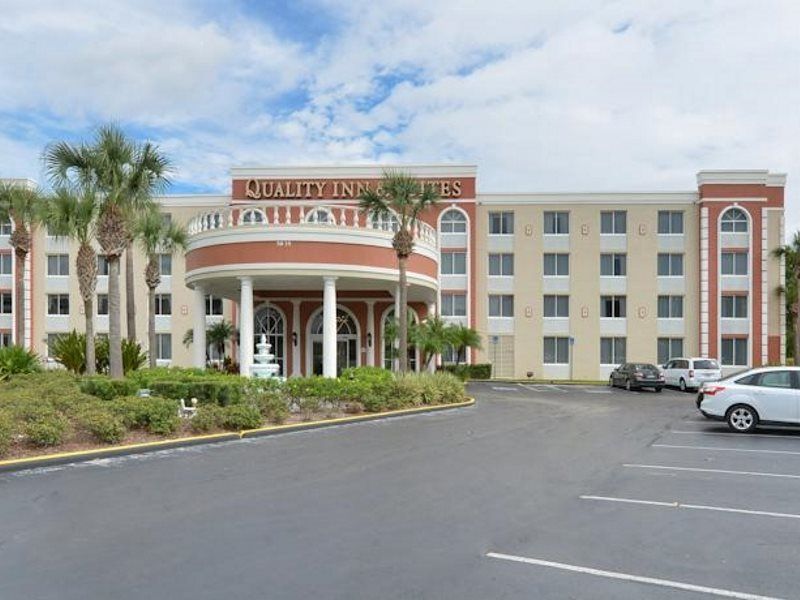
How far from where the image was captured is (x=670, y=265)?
4194 cm

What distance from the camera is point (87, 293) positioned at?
24391mm

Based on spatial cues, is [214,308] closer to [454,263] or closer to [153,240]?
[153,240]

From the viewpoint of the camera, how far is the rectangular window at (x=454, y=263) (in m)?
42.1

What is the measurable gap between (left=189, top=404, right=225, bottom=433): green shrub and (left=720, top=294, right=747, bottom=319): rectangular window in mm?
35241

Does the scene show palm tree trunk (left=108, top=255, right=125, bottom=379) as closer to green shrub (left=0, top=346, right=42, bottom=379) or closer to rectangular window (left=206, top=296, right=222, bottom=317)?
green shrub (left=0, top=346, right=42, bottom=379)

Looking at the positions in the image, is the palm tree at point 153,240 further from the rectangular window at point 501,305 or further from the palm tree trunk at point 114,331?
the rectangular window at point 501,305

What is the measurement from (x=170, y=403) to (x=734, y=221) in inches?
1469

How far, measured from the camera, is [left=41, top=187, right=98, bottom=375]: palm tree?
76.8ft

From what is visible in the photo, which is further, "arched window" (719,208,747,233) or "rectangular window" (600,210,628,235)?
"rectangular window" (600,210,628,235)

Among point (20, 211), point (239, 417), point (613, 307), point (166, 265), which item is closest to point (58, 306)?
point (166, 265)

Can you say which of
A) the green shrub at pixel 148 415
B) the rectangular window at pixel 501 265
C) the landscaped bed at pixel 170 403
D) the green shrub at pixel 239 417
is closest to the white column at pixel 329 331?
the landscaped bed at pixel 170 403

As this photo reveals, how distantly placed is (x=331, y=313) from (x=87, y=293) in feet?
29.7

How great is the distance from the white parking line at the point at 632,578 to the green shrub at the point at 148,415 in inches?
337

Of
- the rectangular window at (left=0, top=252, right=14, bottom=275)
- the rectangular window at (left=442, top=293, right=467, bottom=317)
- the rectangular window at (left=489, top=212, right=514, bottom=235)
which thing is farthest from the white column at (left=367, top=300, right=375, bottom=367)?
the rectangular window at (left=0, top=252, right=14, bottom=275)
